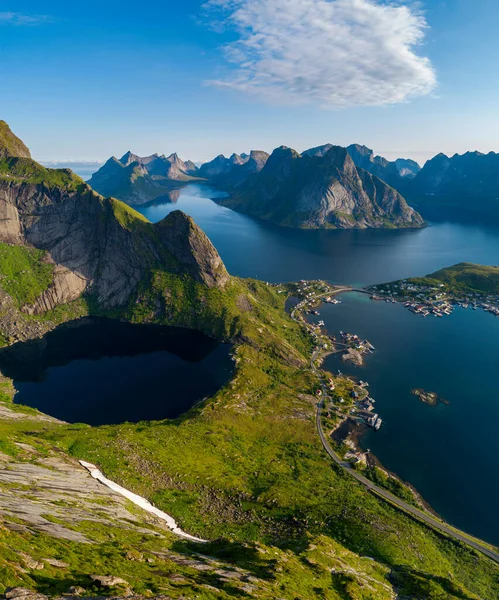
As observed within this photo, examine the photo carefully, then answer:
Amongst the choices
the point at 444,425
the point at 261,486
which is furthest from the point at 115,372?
the point at 444,425

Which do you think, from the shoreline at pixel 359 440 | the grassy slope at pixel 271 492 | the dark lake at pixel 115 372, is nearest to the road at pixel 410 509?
the grassy slope at pixel 271 492

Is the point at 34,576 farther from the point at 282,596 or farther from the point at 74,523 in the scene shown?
the point at 282,596

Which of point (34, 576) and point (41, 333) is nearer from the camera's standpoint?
point (34, 576)

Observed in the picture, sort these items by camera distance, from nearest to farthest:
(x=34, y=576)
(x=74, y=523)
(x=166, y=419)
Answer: (x=34, y=576) < (x=74, y=523) < (x=166, y=419)

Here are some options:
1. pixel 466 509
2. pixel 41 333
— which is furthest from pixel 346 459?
pixel 41 333

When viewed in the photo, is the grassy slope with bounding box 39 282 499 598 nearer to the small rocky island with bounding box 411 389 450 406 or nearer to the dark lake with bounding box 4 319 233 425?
the dark lake with bounding box 4 319 233 425

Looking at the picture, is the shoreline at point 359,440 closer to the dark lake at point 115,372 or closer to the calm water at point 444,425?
the calm water at point 444,425

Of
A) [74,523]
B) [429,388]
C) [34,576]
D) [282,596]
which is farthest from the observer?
[429,388]
